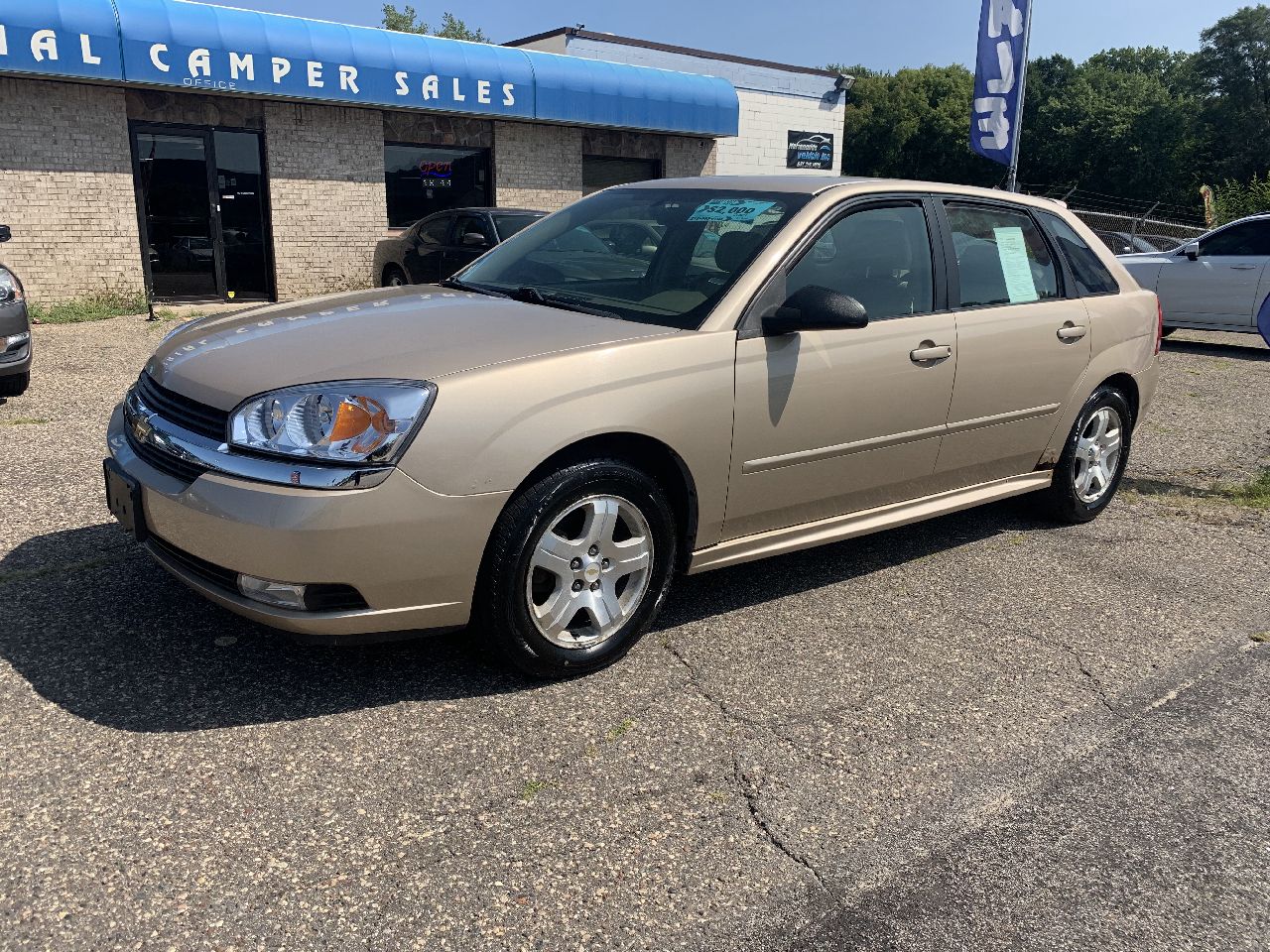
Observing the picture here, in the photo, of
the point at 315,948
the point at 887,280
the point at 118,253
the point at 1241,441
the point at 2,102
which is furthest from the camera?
the point at 118,253

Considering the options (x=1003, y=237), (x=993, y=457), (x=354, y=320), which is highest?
(x=1003, y=237)

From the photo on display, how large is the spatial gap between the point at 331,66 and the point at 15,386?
28.2 ft

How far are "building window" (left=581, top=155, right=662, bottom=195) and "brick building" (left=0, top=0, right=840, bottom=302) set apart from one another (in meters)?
0.31

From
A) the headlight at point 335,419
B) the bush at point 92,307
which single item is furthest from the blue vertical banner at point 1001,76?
the headlight at point 335,419

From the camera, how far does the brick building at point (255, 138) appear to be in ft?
41.8

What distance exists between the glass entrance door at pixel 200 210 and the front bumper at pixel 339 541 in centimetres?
1248

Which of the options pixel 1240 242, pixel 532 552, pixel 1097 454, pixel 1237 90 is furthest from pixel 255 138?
pixel 1237 90

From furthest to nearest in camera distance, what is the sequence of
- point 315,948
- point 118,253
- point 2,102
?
point 118,253 < point 2,102 < point 315,948

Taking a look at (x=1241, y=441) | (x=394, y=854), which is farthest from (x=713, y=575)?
(x=1241, y=441)

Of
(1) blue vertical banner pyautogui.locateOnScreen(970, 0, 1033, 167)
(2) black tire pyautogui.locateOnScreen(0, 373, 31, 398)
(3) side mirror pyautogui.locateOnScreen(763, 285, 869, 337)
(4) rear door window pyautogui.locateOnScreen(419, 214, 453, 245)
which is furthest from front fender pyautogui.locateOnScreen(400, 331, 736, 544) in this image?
(1) blue vertical banner pyautogui.locateOnScreen(970, 0, 1033, 167)

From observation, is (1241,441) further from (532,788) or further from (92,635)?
(92,635)

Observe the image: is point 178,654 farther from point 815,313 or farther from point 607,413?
point 815,313

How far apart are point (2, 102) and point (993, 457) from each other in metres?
12.9

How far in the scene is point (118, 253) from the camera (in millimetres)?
13648
